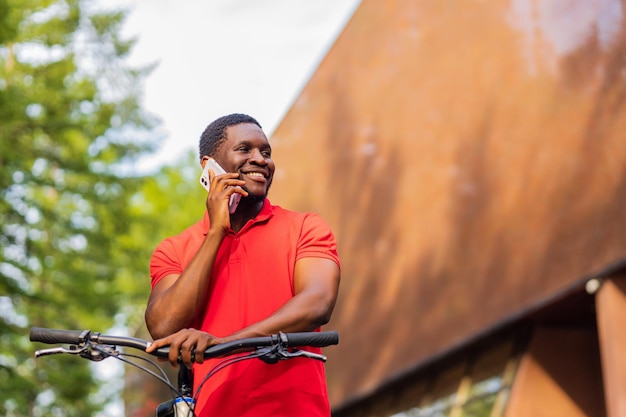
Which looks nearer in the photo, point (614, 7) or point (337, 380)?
point (614, 7)

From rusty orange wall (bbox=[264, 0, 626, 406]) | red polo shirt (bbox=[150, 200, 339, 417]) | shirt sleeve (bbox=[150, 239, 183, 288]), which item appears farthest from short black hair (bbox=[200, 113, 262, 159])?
rusty orange wall (bbox=[264, 0, 626, 406])

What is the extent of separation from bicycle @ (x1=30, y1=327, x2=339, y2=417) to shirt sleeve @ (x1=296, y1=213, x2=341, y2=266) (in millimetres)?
409

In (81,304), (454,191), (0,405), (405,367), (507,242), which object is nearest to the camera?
(507,242)

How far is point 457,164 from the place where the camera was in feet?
40.9

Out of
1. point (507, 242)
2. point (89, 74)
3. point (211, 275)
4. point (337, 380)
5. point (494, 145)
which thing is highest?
point (89, 74)

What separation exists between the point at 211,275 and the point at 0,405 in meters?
13.9

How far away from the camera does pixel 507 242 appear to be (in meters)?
11.1

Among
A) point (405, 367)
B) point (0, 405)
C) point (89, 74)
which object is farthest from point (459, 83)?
point (89, 74)

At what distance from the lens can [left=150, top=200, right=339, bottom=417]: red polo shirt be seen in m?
2.99

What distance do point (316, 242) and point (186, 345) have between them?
688 mm

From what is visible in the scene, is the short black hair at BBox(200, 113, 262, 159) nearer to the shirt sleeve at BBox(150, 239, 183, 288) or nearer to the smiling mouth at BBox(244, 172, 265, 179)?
the smiling mouth at BBox(244, 172, 265, 179)

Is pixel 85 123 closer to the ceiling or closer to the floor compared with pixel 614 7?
closer to the ceiling

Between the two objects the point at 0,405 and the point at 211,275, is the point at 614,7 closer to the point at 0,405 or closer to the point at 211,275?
the point at 211,275

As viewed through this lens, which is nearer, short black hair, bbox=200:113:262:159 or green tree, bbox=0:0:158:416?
short black hair, bbox=200:113:262:159
